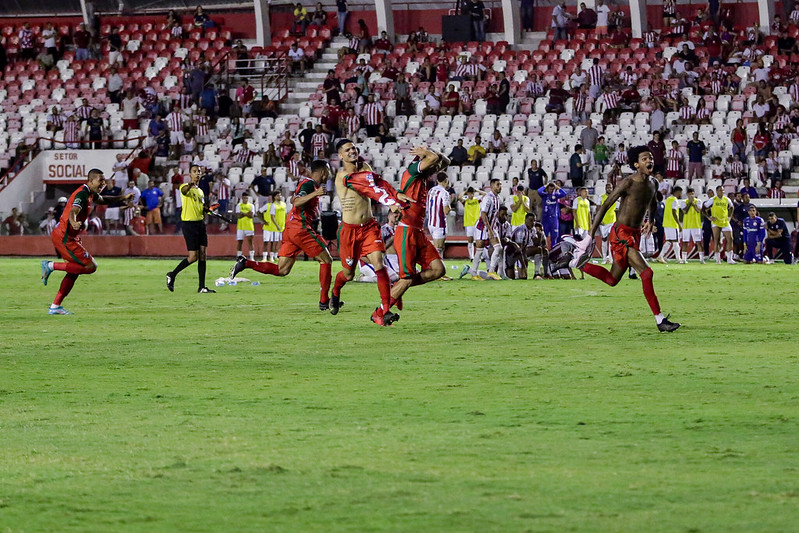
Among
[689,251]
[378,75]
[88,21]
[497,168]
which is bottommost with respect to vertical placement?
[689,251]

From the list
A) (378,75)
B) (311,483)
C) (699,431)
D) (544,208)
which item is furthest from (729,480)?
(378,75)

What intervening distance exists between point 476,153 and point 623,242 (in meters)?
25.8

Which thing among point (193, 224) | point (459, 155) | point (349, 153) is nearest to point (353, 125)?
point (459, 155)

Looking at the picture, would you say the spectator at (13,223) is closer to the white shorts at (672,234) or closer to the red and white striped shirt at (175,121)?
the red and white striped shirt at (175,121)

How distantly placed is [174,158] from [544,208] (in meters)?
15.8

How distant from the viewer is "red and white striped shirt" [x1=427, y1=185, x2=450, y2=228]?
91.6 feet

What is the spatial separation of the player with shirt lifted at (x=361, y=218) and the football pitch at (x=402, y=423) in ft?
1.64

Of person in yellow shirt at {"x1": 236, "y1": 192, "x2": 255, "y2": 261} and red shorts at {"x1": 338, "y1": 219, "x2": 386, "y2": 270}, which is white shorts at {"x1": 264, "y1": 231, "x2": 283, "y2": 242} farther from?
red shorts at {"x1": 338, "y1": 219, "x2": 386, "y2": 270}

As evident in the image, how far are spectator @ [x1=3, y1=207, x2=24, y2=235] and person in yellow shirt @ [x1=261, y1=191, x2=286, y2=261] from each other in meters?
8.90

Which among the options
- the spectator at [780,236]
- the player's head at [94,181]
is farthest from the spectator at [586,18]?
the player's head at [94,181]

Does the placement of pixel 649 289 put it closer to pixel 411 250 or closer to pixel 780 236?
pixel 411 250

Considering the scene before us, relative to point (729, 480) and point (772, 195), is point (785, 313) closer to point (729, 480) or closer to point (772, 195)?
point (729, 480)

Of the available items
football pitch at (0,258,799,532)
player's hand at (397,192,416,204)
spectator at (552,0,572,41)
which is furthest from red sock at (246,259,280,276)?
spectator at (552,0,572,41)

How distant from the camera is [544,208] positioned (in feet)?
116
